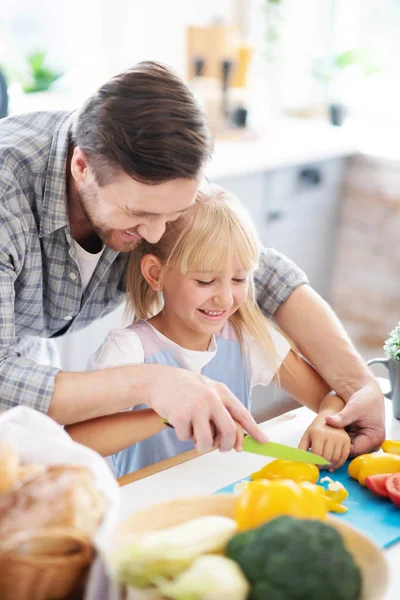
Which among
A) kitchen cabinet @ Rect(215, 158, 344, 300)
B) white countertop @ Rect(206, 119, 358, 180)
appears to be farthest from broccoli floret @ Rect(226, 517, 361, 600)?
kitchen cabinet @ Rect(215, 158, 344, 300)

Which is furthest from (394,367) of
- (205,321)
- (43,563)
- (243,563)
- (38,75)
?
(38,75)

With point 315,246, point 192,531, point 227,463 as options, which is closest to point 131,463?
point 227,463

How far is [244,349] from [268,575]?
0.85 metres

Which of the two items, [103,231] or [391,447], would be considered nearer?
[391,447]

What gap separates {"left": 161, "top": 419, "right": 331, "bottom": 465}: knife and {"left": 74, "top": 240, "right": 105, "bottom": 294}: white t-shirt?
0.43 metres

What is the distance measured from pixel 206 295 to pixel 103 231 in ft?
0.70

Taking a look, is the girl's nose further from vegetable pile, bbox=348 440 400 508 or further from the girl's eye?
vegetable pile, bbox=348 440 400 508

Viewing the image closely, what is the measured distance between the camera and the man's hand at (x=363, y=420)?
1.16 meters

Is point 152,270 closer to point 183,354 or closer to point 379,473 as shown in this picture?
point 183,354

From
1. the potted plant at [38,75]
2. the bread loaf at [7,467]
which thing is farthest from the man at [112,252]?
the potted plant at [38,75]

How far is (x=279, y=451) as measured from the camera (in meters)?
1.04

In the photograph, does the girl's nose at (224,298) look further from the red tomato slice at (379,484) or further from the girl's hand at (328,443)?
the red tomato slice at (379,484)

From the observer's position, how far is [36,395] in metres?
1.08

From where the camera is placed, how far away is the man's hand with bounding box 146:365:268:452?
1000mm
